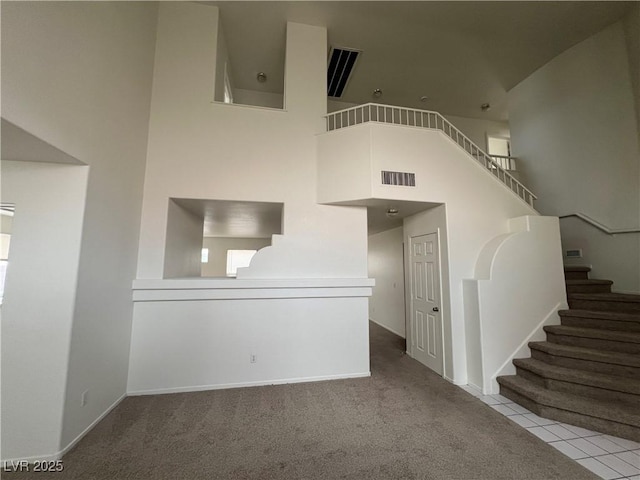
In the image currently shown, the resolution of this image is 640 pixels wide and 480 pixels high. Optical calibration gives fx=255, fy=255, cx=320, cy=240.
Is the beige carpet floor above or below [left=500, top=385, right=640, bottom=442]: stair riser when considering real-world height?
below

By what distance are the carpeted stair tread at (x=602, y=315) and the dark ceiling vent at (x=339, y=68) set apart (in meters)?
A: 5.34

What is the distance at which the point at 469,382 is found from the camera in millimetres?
3447

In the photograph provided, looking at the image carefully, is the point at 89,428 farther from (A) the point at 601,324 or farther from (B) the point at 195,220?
(A) the point at 601,324

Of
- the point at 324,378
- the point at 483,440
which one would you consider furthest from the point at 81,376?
the point at 483,440

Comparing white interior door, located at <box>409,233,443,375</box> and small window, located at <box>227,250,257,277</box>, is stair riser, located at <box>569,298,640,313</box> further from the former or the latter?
small window, located at <box>227,250,257,277</box>

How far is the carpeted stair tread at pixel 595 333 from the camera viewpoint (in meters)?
2.80

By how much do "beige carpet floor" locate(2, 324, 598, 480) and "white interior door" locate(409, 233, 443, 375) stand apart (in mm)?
760

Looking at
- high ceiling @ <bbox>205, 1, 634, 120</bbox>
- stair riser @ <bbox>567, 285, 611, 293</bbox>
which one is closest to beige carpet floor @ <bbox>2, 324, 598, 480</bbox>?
stair riser @ <bbox>567, 285, 611, 293</bbox>

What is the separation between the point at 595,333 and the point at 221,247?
9093 millimetres

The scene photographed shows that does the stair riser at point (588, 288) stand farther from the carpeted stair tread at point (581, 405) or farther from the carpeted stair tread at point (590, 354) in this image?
the carpeted stair tread at point (581, 405)

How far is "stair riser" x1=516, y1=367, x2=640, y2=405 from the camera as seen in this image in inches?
97.7

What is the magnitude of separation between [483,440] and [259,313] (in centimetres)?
271

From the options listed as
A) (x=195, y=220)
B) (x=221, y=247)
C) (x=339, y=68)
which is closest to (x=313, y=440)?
(x=195, y=220)

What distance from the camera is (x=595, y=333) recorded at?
297cm
